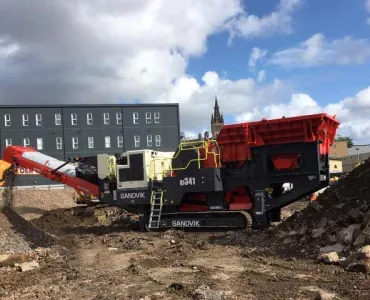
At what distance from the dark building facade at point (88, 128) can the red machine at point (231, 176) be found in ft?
118

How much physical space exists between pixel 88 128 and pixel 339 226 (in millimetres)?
43924

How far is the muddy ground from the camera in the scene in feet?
22.0

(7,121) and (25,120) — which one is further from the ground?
(25,120)

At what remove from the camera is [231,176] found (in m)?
13.6

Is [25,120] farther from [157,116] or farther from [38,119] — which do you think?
[157,116]

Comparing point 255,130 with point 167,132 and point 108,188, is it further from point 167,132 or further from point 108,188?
point 167,132

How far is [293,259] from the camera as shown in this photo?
28.9 feet

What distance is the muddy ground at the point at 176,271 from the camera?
670 centimetres

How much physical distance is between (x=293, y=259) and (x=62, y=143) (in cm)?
4458

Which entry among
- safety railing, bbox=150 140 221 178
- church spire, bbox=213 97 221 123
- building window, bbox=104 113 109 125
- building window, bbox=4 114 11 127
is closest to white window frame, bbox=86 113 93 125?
building window, bbox=104 113 109 125

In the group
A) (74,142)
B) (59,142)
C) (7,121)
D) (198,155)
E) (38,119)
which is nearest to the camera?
(198,155)

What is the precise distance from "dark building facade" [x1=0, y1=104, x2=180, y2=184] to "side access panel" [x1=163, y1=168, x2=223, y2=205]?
37.7 metres

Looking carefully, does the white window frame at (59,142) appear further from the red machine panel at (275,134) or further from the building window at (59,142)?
the red machine panel at (275,134)

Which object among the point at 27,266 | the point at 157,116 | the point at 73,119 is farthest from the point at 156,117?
the point at 27,266
